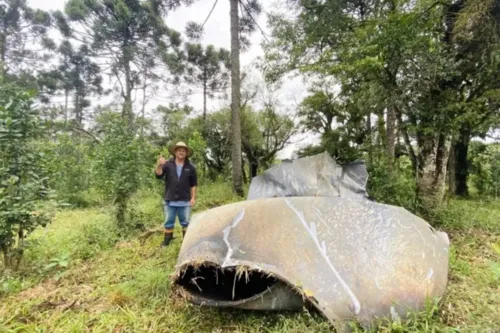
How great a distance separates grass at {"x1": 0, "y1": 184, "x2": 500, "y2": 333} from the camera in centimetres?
183

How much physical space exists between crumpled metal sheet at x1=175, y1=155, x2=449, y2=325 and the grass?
0.12m

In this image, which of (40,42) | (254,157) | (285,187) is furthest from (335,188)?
(40,42)

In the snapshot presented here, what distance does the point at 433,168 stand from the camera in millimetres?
4430

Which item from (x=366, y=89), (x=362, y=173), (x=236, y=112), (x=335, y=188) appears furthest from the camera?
(x=236, y=112)

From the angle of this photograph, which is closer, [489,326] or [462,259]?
[489,326]

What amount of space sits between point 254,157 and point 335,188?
9646mm

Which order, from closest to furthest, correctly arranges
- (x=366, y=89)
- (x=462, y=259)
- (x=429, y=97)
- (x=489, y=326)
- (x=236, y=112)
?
(x=489, y=326) < (x=462, y=259) < (x=429, y=97) < (x=366, y=89) < (x=236, y=112)

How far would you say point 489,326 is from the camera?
5.43ft

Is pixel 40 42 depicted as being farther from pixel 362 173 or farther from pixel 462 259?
pixel 462 259

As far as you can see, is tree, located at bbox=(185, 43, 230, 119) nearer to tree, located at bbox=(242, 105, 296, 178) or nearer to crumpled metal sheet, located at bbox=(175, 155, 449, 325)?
tree, located at bbox=(242, 105, 296, 178)

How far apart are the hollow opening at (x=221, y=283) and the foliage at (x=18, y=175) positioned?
161 cm

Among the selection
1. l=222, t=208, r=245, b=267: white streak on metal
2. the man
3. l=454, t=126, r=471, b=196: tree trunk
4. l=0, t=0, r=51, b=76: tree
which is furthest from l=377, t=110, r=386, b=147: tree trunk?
l=0, t=0, r=51, b=76: tree

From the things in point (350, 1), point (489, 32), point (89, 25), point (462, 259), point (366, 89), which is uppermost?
point (89, 25)

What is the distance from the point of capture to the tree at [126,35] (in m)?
11.9
